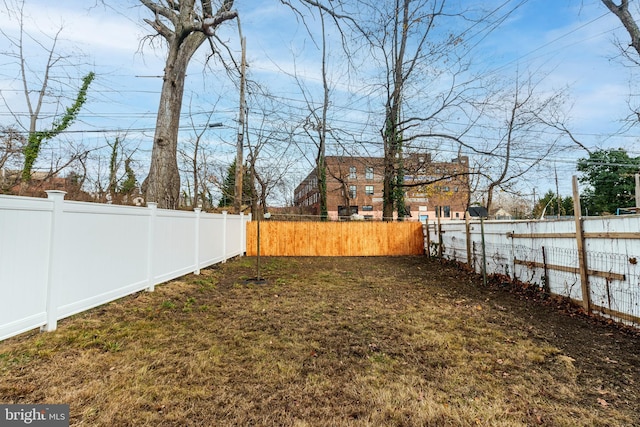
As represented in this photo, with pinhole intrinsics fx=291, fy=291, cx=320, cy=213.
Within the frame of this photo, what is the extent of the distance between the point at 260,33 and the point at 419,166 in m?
8.34

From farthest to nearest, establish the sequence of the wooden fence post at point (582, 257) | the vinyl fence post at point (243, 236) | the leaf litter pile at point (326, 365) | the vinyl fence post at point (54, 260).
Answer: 1. the vinyl fence post at point (243, 236)
2. the wooden fence post at point (582, 257)
3. the vinyl fence post at point (54, 260)
4. the leaf litter pile at point (326, 365)

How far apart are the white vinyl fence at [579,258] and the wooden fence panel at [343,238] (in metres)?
5.16

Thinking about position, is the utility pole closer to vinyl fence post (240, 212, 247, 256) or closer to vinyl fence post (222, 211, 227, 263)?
vinyl fence post (240, 212, 247, 256)

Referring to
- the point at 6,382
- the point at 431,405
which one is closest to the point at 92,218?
the point at 6,382

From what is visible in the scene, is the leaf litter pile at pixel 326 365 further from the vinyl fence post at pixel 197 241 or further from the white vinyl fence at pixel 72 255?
the vinyl fence post at pixel 197 241

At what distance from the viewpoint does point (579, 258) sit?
3.99 meters

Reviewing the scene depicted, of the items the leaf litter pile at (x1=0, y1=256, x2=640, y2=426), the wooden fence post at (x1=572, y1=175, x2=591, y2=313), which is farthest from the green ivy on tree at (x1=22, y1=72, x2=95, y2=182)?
the wooden fence post at (x1=572, y1=175, x2=591, y2=313)

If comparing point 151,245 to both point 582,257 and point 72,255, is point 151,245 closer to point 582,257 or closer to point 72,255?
point 72,255

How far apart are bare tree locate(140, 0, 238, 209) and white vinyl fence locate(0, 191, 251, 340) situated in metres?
0.76

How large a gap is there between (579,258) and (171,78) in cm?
759

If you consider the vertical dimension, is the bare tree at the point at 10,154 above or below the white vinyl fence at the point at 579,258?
above

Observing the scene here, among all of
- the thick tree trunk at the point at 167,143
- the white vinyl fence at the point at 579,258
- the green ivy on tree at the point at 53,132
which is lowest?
the white vinyl fence at the point at 579,258

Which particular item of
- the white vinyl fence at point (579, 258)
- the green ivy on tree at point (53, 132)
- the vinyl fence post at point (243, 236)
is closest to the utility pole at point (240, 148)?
the vinyl fence post at point (243, 236)

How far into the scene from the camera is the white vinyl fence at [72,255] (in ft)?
8.08
